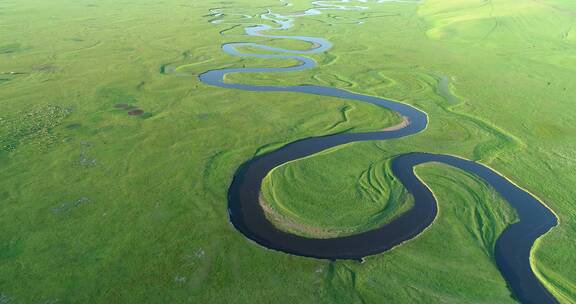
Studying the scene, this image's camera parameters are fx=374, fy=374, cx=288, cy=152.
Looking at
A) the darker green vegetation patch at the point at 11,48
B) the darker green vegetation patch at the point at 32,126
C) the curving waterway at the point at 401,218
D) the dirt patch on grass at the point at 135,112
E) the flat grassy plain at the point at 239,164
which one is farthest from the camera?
the darker green vegetation patch at the point at 11,48

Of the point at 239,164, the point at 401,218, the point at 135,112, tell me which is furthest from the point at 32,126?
the point at 401,218

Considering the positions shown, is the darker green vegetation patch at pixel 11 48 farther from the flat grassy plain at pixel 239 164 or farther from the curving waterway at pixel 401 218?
the curving waterway at pixel 401 218

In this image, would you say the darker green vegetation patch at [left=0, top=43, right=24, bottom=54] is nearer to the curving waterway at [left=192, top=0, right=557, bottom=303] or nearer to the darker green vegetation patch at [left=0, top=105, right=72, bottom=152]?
the darker green vegetation patch at [left=0, top=105, right=72, bottom=152]

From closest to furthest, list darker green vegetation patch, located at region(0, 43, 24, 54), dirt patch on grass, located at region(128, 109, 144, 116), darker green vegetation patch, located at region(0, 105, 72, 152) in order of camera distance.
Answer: darker green vegetation patch, located at region(0, 105, 72, 152)
dirt patch on grass, located at region(128, 109, 144, 116)
darker green vegetation patch, located at region(0, 43, 24, 54)

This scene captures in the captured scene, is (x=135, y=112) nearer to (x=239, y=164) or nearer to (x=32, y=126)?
(x=32, y=126)

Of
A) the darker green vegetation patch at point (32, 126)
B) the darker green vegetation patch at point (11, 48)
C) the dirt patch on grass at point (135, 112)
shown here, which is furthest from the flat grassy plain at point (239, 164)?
the dirt patch on grass at point (135, 112)

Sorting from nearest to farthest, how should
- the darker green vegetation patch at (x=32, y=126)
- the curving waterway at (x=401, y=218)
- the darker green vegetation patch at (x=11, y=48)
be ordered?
the curving waterway at (x=401, y=218), the darker green vegetation patch at (x=32, y=126), the darker green vegetation patch at (x=11, y=48)

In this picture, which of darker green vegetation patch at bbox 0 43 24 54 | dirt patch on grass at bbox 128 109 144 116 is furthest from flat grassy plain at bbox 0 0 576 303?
dirt patch on grass at bbox 128 109 144 116

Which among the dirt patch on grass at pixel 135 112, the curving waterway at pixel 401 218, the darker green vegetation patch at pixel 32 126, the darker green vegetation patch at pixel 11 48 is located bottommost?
the curving waterway at pixel 401 218
